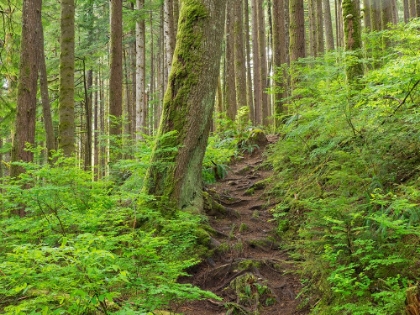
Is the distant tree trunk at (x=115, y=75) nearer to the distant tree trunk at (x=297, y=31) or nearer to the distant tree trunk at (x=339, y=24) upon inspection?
the distant tree trunk at (x=297, y=31)

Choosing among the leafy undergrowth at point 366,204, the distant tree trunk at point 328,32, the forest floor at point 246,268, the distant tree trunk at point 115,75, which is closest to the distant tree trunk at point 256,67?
the distant tree trunk at point 328,32

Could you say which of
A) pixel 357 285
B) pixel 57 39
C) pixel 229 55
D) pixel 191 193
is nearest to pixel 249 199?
pixel 191 193

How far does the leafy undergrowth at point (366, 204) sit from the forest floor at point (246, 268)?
0.86ft

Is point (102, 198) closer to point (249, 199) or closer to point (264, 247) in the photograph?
point (264, 247)

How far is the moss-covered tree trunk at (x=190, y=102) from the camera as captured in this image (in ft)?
18.6

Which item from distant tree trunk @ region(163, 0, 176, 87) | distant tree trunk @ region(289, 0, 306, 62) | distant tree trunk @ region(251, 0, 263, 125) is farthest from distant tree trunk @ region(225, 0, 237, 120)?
distant tree trunk @ region(289, 0, 306, 62)

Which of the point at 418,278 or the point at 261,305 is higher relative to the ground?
the point at 418,278

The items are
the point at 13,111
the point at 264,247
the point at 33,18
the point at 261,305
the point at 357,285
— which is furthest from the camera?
the point at 13,111

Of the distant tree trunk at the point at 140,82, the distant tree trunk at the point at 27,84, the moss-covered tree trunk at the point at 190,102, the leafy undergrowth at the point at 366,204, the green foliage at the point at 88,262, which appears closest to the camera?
the green foliage at the point at 88,262

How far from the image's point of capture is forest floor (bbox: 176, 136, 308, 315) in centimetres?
424

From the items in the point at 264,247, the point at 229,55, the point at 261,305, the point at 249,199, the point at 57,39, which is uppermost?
the point at 57,39

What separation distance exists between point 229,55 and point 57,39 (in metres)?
8.18

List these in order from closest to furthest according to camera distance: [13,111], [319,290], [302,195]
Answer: [319,290] < [302,195] < [13,111]

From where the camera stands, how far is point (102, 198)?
4.49m
